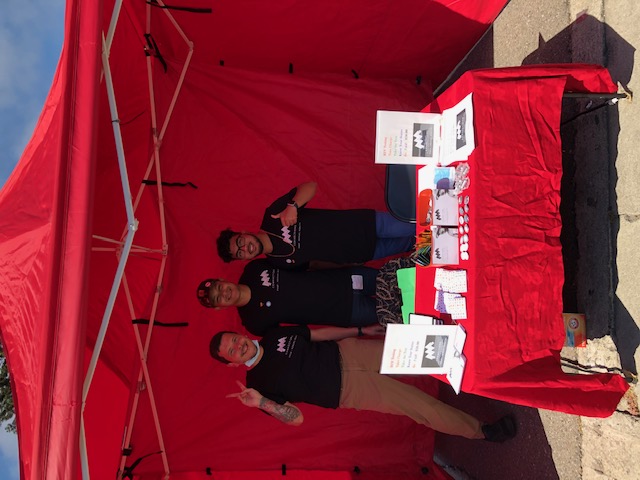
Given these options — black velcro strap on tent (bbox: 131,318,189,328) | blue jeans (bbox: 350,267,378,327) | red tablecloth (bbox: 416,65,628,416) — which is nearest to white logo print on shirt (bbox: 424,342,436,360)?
red tablecloth (bbox: 416,65,628,416)

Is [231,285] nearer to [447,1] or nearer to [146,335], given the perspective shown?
[146,335]

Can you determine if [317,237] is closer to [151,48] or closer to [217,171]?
[217,171]

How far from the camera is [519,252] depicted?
183 cm

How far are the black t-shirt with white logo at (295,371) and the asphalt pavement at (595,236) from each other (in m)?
1.02

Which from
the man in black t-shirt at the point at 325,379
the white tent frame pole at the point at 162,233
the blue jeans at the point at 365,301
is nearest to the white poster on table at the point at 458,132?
the blue jeans at the point at 365,301

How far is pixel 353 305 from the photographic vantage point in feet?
8.94

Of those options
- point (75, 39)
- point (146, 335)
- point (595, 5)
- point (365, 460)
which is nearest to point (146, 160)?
point (146, 335)

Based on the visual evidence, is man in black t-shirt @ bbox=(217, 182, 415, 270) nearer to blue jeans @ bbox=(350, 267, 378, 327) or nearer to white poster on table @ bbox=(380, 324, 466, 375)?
blue jeans @ bbox=(350, 267, 378, 327)

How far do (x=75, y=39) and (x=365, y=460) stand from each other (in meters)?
2.71

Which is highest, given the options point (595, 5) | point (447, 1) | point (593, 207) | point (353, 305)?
point (447, 1)

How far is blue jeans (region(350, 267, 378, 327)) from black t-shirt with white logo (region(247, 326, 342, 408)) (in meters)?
0.26

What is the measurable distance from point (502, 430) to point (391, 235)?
47.2 inches

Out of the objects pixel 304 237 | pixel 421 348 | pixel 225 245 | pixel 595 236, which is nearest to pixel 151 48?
pixel 225 245

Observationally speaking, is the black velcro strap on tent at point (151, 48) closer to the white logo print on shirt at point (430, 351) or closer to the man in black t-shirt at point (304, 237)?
the man in black t-shirt at point (304, 237)
